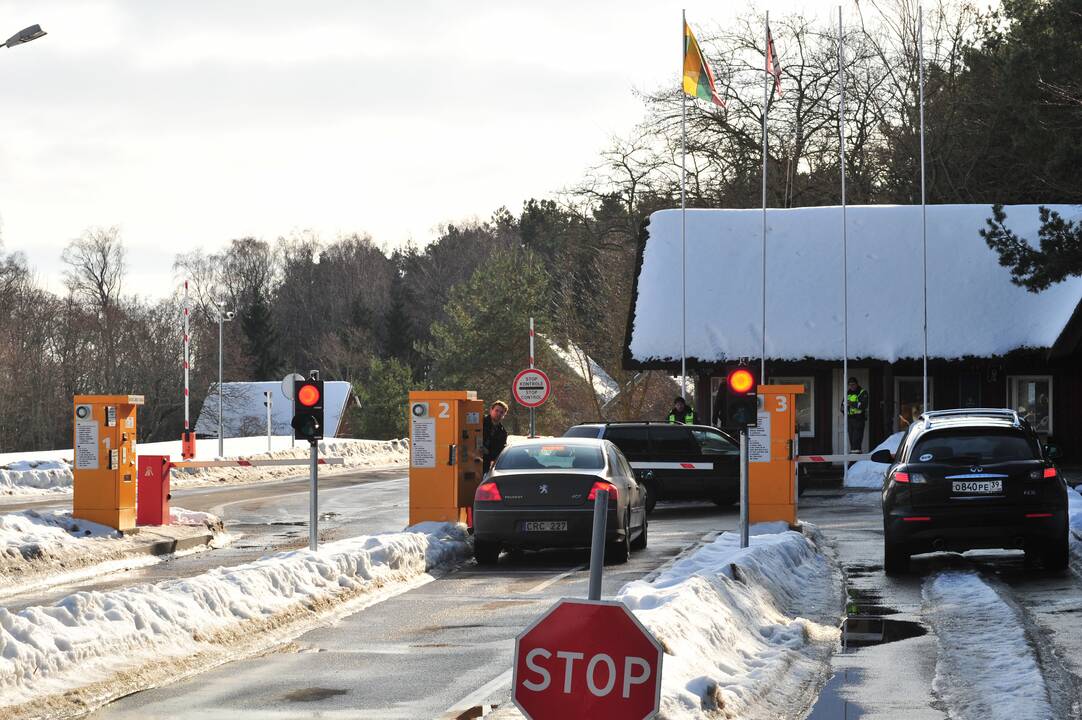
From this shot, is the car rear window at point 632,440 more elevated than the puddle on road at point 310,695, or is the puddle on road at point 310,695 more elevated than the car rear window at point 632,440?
the car rear window at point 632,440

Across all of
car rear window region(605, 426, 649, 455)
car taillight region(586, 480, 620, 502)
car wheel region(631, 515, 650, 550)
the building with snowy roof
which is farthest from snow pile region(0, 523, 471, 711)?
the building with snowy roof

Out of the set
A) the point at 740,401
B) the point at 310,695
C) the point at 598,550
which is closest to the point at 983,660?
the point at 310,695

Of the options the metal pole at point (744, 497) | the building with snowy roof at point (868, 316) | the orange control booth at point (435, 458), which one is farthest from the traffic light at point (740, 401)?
the building with snowy roof at point (868, 316)

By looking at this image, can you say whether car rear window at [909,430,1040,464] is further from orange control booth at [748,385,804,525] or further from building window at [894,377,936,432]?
building window at [894,377,936,432]

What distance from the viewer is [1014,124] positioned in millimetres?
36625

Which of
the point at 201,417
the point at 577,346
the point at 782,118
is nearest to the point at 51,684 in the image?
the point at 782,118

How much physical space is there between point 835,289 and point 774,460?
2166 centimetres

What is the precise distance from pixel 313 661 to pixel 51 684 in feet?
6.34

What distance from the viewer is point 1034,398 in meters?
41.8

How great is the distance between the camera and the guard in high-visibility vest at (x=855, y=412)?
37.3m

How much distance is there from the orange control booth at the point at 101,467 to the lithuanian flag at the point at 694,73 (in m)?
21.3

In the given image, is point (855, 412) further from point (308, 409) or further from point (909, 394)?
point (308, 409)

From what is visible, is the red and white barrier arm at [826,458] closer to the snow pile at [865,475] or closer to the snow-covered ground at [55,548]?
the snow pile at [865,475]

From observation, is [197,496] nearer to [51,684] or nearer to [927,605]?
[927,605]
